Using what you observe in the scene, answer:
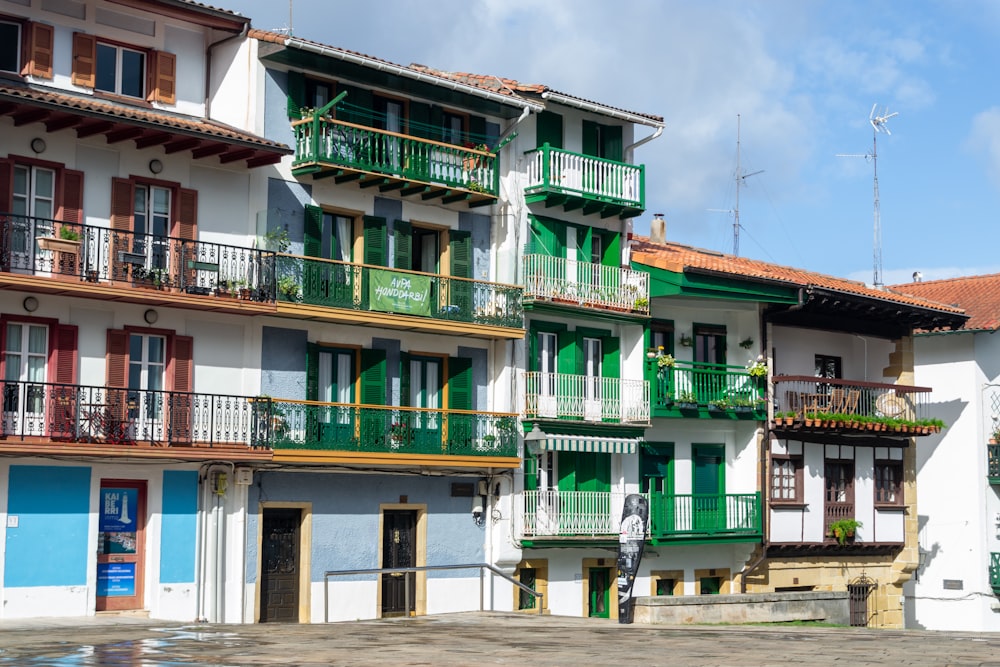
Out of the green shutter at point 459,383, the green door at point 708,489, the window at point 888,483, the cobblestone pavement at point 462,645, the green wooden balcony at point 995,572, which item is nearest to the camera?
the cobblestone pavement at point 462,645

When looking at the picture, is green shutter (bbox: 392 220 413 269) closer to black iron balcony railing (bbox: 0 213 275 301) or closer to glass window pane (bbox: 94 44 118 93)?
black iron balcony railing (bbox: 0 213 275 301)

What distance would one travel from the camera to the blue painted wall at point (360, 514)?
112 feet

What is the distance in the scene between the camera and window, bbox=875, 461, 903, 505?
154 feet

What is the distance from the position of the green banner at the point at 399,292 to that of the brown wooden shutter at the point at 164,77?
5629 millimetres

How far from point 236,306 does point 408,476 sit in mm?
6499

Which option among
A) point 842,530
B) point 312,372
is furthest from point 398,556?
point 842,530

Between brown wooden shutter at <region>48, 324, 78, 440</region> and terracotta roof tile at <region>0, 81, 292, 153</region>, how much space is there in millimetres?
4171

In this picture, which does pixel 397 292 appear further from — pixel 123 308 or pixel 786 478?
pixel 786 478

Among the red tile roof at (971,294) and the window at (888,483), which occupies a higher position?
the red tile roof at (971,294)

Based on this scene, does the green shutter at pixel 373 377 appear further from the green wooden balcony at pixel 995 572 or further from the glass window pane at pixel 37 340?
the green wooden balcony at pixel 995 572

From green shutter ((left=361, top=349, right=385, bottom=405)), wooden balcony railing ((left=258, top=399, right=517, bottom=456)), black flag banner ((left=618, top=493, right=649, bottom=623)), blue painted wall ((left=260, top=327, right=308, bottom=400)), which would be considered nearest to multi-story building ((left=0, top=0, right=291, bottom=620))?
blue painted wall ((left=260, top=327, right=308, bottom=400))

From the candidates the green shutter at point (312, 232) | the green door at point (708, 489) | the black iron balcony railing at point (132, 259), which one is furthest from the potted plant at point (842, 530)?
the black iron balcony railing at point (132, 259)

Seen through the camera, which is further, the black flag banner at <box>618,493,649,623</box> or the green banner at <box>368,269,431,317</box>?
the green banner at <box>368,269,431,317</box>

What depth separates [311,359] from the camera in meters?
34.7
